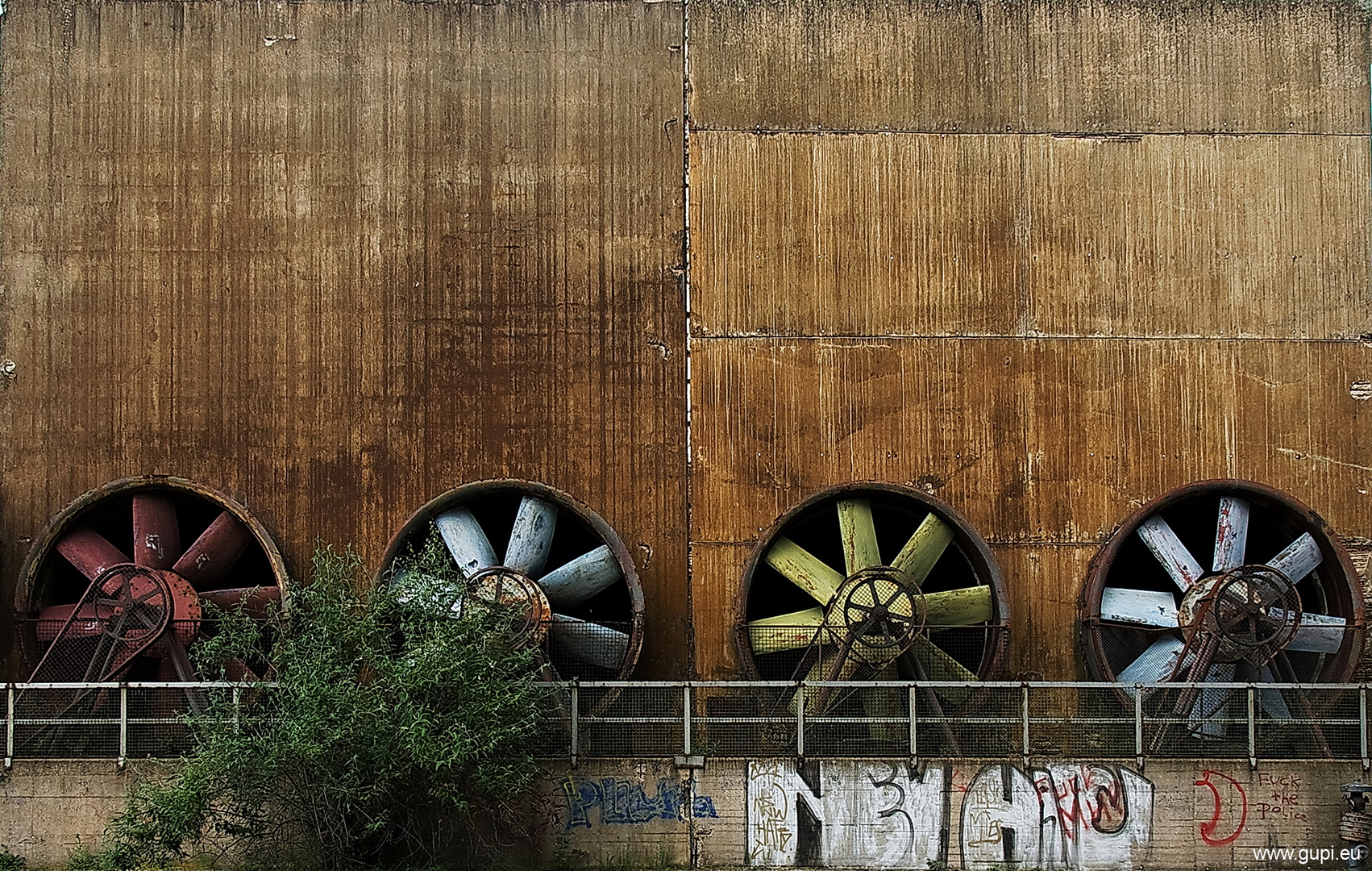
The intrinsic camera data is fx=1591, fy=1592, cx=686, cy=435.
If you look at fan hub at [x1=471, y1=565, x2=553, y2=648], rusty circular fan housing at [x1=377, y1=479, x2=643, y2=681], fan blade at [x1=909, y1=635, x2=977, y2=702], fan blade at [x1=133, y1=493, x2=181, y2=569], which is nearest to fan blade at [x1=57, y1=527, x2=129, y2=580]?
fan blade at [x1=133, y1=493, x2=181, y2=569]

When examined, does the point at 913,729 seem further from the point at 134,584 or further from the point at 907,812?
the point at 134,584

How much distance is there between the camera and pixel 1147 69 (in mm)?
18125

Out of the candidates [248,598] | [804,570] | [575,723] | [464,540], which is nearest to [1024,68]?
[804,570]

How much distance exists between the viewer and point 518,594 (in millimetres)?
16000

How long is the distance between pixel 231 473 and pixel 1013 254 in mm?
8998

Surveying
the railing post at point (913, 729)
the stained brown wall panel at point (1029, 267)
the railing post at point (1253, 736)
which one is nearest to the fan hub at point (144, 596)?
the stained brown wall panel at point (1029, 267)

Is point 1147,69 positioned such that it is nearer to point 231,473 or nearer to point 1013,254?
point 1013,254

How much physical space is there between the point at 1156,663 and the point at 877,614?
10.2 ft

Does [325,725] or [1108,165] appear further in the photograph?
[1108,165]

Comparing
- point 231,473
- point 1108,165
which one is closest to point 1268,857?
point 1108,165

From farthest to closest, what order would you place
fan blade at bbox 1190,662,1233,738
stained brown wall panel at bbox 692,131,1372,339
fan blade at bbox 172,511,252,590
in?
stained brown wall panel at bbox 692,131,1372,339
fan blade at bbox 172,511,252,590
fan blade at bbox 1190,662,1233,738

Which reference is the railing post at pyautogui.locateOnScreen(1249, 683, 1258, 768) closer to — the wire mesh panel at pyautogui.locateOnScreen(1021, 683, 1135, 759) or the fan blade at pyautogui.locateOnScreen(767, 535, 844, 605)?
the wire mesh panel at pyautogui.locateOnScreen(1021, 683, 1135, 759)

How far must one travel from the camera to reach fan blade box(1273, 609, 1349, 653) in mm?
16969

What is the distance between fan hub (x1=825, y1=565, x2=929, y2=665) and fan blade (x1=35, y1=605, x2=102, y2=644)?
24.7 feet
